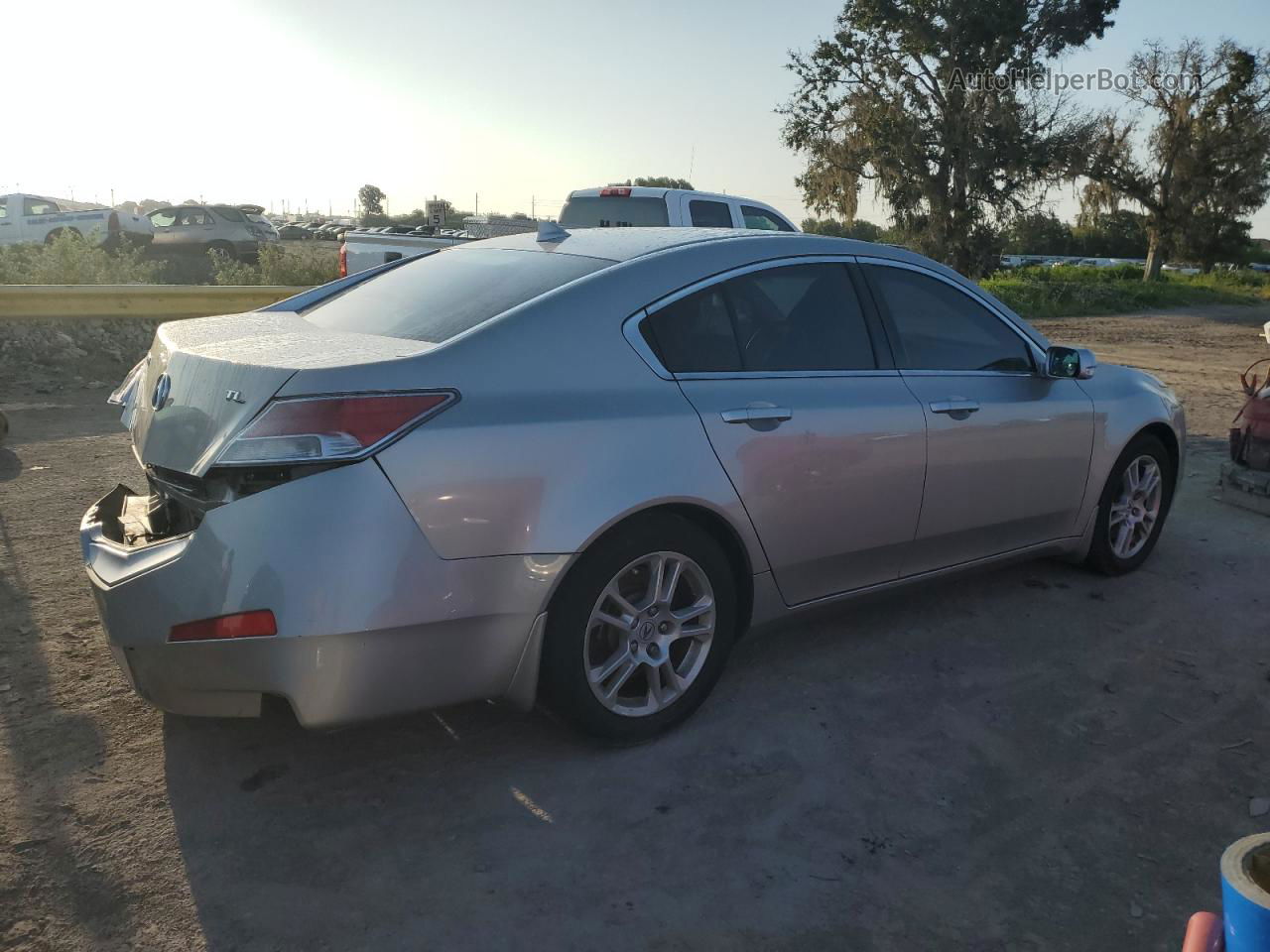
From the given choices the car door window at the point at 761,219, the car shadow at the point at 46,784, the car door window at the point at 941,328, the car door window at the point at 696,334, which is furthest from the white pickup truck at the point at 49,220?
the car door window at the point at 696,334

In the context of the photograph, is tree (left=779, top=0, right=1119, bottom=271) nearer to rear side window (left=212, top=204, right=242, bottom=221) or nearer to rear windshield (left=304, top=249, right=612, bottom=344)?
rear side window (left=212, top=204, right=242, bottom=221)

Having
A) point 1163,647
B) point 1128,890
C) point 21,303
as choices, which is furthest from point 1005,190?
point 1128,890

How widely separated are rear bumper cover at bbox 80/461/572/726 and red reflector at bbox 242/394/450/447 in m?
0.11

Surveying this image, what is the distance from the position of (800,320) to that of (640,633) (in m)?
1.32

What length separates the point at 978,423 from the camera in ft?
14.2

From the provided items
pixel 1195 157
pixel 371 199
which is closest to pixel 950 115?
pixel 1195 157

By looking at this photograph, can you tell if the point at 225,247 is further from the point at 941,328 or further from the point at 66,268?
the point at 941,328

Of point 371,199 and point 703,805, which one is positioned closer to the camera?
point 703,805

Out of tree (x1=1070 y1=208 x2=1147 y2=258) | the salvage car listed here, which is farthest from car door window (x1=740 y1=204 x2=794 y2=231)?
tree (x1=1070 y1=208 x2=1147 y2=258)

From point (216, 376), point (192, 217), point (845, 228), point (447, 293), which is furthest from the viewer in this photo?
point (845, 228)

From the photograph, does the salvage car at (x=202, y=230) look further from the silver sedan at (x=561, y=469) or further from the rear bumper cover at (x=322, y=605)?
the rear bumper cover at (x=322, y=605)

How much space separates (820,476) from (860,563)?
0.47 m

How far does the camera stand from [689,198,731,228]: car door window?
10609 millimetres

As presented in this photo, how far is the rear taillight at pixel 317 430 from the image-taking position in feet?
9.22
